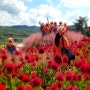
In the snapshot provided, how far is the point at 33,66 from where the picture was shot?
9281 mm

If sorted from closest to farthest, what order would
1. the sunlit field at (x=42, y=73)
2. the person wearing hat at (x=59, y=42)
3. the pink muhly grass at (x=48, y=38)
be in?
1. the sunlit field at (x=42, y=73)
2. the person wearing hat at (x=59, y=42)
3. the pink muhly grass at (x=48, y=38)

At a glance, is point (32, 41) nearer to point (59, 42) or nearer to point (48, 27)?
point (48, 27)

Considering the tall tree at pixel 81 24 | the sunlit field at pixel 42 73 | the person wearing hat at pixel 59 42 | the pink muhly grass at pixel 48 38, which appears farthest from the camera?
the tall tree at pixel 81 24

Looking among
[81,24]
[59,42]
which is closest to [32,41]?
[59,42]

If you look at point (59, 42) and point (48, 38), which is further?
point (48, 38)

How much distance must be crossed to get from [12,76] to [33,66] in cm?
311

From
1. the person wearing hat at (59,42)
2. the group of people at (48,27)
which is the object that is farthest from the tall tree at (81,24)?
the person wearing hat at (59,42)

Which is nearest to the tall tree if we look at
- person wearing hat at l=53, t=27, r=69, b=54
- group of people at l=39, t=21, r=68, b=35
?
group of people at l=39, t=21, r=68, b=35

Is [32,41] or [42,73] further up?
[42,73]

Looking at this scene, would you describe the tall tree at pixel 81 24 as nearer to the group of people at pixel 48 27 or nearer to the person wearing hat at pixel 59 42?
the group of people at pixel 48 27

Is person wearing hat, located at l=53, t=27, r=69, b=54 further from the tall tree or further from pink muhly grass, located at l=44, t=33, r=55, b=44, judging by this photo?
the tall tree

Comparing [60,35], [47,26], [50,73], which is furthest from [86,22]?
[50,73]

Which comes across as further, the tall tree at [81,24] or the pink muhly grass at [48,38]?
the tall tree at [81,24]

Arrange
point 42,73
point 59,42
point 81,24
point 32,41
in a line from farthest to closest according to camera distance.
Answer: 1. point 81,24
2. point 32,41
3. point 59,42
4. point 42,73
